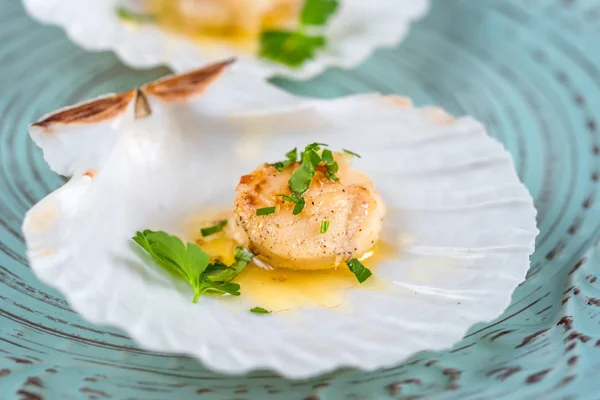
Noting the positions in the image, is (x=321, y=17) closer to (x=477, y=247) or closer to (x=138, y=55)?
(x=138, y=55)

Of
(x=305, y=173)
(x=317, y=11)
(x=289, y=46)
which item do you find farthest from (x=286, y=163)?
(x=317, y=11)

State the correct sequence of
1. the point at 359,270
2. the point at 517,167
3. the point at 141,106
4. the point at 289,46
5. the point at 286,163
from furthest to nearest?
the point at 289,46
the point at 517,167
the point at 141,106
the point at 286,163
the point at 359,270

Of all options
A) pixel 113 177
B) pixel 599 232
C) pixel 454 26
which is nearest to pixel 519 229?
pixel 599 232

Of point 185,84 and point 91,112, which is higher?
point 185,84

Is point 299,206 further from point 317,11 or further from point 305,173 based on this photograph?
point 317,11

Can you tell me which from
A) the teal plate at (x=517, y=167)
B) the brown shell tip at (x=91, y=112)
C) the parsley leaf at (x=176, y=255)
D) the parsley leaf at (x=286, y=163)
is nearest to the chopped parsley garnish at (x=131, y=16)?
the teal plate at (x=517, y=167)

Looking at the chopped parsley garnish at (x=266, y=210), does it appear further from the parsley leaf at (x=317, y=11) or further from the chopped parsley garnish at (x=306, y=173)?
the parsley leaf at (x=317, y=11)
